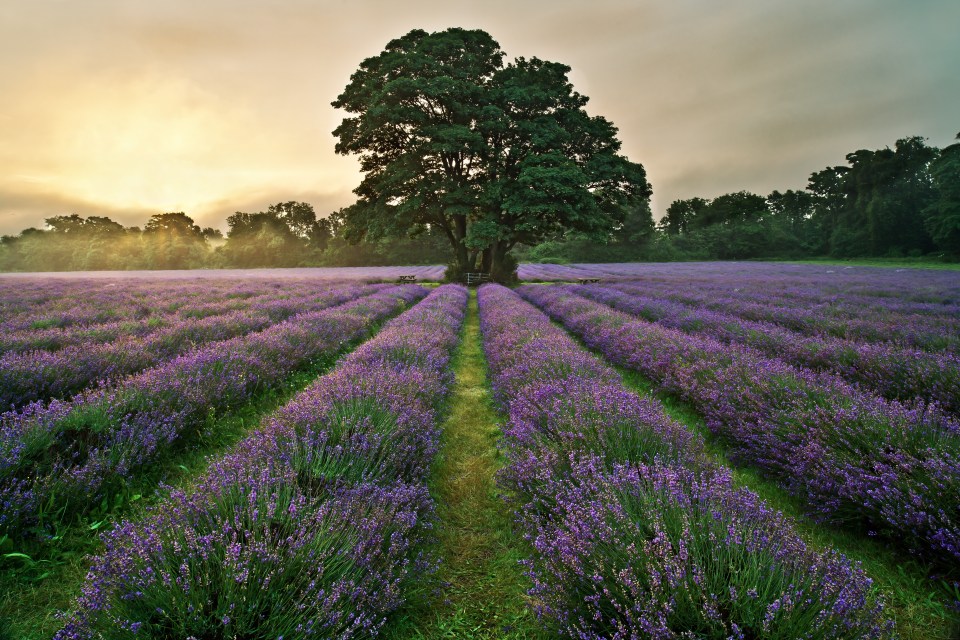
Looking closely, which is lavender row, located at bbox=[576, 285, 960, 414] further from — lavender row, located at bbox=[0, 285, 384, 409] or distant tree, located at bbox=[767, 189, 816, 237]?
distant tree, located at bbox=[767, 189, 816, 237]

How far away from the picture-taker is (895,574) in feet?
6.72

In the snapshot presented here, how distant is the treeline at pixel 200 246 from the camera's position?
52.6m

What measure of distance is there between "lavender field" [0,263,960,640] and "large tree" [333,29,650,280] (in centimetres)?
1497

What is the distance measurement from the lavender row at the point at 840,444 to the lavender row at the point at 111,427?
181 inches

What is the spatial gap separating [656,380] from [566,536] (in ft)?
13.7

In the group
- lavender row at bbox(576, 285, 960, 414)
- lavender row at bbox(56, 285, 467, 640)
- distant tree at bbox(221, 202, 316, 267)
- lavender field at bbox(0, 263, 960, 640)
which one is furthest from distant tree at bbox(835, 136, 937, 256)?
distant tree at bbox(221, 202, 316, 267)

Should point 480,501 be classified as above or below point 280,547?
below

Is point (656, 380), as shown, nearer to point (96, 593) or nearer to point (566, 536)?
point (566, 536)

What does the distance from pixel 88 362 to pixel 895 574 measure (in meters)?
7.16

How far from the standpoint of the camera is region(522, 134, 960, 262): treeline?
3844 centimetres

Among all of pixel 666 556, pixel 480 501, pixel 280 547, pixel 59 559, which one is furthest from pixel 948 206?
pixel 59 559

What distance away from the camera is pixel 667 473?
6.37ft

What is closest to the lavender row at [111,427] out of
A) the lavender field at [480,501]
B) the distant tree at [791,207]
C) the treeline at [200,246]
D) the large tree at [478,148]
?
the lavender field at [480,501]

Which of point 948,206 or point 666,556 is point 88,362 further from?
point 948,206
